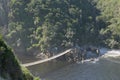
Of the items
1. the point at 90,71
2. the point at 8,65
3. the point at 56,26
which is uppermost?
the point at 8,65

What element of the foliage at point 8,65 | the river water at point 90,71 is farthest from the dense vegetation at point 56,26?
the foliage at point 8,65

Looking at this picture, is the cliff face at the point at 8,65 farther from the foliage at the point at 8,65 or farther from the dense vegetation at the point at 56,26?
the dense vegetation at the point at 56,26

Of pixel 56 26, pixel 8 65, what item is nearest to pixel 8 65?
pixel 8 65

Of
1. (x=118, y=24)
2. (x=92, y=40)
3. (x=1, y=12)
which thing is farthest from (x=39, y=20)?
(x=118, y=24)

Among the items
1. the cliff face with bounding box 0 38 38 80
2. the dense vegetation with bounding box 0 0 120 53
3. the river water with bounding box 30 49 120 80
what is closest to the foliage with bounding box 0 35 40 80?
the cliff face with bounding box 0 38 38 80

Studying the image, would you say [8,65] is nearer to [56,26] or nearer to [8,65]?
[8,65]

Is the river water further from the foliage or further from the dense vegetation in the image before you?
the foliage

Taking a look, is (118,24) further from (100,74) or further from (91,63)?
(100,74)
